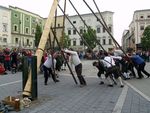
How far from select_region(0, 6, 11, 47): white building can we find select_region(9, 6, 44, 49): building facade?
6.29ft

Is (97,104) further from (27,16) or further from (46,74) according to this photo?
(27,16)

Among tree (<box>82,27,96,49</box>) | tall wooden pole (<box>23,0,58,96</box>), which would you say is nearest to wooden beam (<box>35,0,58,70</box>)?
tall wooden pole (<box>23,0,58,96</box>)

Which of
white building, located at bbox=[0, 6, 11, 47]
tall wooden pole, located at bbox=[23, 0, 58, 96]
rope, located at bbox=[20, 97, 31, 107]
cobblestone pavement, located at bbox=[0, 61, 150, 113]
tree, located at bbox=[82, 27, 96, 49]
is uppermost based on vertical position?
white building, located at bbox=[0, 6, 11, 47]

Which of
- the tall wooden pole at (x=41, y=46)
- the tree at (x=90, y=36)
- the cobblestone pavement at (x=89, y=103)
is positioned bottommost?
the cobblestone pavement at (x=89, y=103)

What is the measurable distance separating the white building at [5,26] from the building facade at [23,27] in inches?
75.5

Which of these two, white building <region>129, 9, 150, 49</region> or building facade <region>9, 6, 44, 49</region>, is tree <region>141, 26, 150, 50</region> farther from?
building facade <region>9, 6, 44, 49</region>

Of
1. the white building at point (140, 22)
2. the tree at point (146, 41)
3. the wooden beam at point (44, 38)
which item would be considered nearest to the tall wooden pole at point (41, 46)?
the wooden beam at point (44, 38)

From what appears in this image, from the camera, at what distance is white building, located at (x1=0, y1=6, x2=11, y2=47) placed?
75688 mm

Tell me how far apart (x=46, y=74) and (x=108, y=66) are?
2.80 metres

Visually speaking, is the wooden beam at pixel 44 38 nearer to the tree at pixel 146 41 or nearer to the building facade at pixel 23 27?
the tree at pixel 146 41

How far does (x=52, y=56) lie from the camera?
14500mm

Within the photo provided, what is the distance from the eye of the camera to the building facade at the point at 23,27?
81.6m

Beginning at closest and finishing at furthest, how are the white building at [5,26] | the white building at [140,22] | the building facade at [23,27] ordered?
the white building at [5,26], the building facade at [23,27], the white building at [140,22]

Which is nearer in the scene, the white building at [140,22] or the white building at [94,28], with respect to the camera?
the white building at [140,22]
